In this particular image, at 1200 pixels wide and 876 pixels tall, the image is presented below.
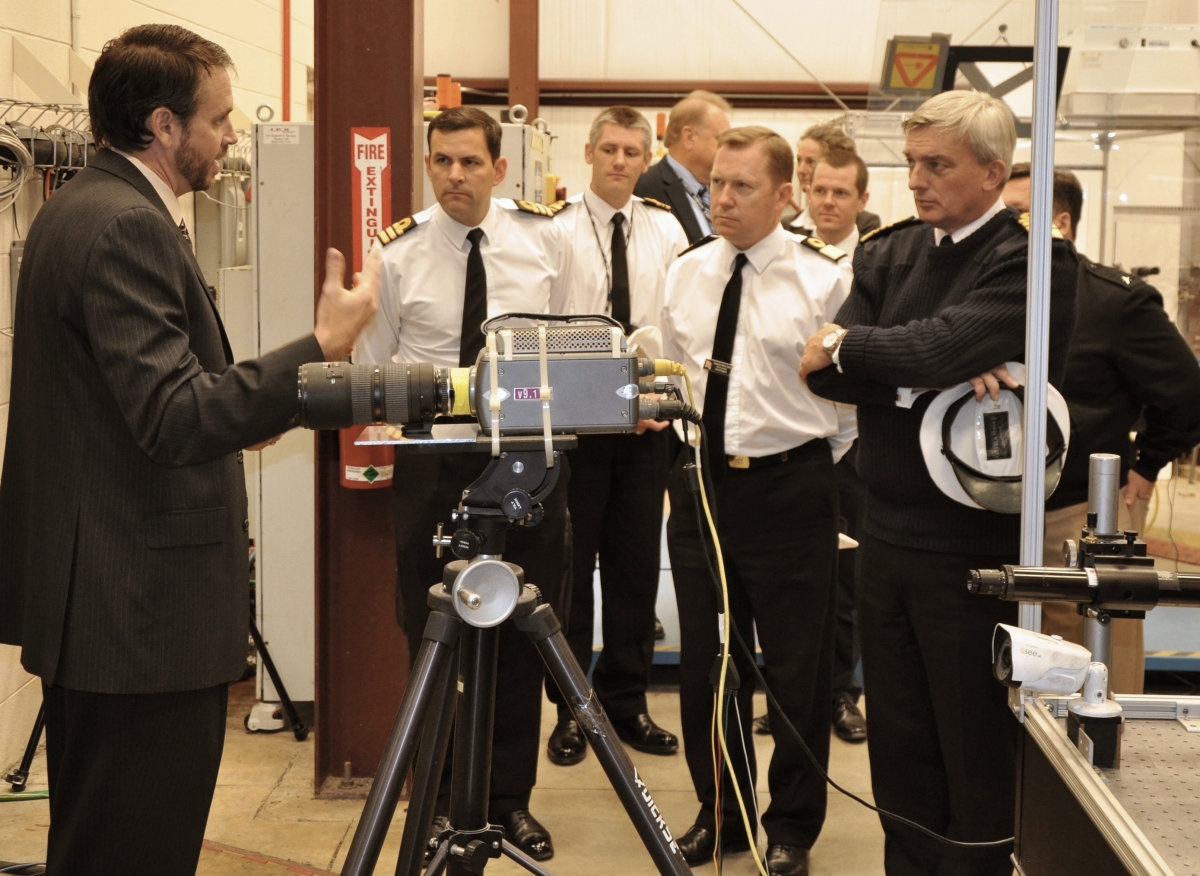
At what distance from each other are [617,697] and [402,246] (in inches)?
63.6

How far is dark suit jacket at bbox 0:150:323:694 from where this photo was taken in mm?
1630

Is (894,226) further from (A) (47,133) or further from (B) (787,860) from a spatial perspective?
(A) (47,133)

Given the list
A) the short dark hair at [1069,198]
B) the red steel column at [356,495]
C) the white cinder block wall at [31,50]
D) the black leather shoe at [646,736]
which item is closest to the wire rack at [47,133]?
the white cinder block wall at [31,50]

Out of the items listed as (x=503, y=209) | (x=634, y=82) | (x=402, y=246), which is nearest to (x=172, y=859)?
(x=402, y=246)

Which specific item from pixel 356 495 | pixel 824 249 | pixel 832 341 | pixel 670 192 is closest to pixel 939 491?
pixel 832 341

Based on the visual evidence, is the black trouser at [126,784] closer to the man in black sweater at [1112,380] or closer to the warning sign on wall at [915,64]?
the man in black sweater at [1112,380]

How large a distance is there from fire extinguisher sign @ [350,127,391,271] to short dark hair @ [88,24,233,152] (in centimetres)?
128

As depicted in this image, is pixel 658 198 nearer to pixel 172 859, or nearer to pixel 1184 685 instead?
pixel 1184 685

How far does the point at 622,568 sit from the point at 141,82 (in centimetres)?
227

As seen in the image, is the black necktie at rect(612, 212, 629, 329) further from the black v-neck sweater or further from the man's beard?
the man's beard

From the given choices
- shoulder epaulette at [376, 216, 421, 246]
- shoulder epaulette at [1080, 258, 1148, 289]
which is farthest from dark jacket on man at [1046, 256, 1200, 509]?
shoulder epaulette at [376, 216, 421, 246]

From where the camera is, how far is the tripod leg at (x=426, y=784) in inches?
64.7

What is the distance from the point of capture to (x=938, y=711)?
228 centimetres

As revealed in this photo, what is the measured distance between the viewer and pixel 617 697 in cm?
Result: 371
